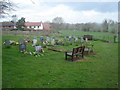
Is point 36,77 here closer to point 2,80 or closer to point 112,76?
point 2,80

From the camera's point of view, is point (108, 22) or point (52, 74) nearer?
A: point (52, 74)

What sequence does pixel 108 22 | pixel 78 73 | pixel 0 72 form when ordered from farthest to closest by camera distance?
pixel 108 22 < pixel 78 73 < pixel 0 72

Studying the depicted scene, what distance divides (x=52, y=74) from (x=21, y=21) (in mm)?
36067

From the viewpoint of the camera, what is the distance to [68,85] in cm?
442

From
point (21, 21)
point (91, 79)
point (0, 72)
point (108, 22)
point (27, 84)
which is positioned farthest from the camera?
point (21, 21)

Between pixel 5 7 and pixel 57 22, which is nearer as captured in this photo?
pixel 5 7

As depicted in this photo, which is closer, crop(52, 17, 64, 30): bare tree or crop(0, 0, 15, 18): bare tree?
crop(0, 0, 15, 18): bare tree

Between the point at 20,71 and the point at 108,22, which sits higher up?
the point at 108,22

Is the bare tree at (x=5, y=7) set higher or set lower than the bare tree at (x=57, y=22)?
lower

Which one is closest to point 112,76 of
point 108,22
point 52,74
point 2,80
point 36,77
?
point 52,74

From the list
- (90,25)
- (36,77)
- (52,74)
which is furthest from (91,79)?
(90,25)

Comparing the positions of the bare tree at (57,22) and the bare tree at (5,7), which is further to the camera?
the bare tree at (57,22)

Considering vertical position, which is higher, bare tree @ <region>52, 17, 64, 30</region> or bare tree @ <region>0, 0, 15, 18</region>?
bare tree @ <region>52, 17, 64, 30</region>

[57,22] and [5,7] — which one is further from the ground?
[57,22]
